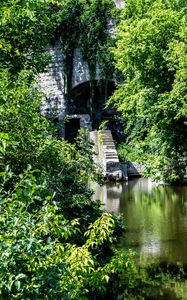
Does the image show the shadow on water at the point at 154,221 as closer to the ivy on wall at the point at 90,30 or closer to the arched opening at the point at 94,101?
the arched opening at the point at 94,101

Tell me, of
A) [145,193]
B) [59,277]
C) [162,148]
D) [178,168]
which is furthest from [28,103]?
[145,193]

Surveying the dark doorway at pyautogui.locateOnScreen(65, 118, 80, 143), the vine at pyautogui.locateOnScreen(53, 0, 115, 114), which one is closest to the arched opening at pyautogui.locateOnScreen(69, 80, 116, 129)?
the vine at pyautogui.locateOnScreen(53, 0, 115, 114)

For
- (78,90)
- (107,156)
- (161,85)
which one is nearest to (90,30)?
(78,90)

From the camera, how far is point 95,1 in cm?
2778

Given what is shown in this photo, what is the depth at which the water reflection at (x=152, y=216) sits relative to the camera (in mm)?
9766

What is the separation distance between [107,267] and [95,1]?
25027mm

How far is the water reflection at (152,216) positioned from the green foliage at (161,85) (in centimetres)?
119

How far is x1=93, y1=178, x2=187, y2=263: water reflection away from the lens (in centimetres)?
977

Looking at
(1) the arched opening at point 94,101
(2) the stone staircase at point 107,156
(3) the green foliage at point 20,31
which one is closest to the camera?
(3) the green foliage at point 20,31

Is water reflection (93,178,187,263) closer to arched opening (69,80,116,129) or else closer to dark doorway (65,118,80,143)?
dark doorway (65,118,80,143)

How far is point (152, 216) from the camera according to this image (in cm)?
1332

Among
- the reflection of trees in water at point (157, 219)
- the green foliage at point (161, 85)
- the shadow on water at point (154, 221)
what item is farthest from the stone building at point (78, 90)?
the green foliage at point (161, 85)

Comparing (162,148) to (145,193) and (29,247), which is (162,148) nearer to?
(145,193)

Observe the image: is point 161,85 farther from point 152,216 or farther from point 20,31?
point 20,31
